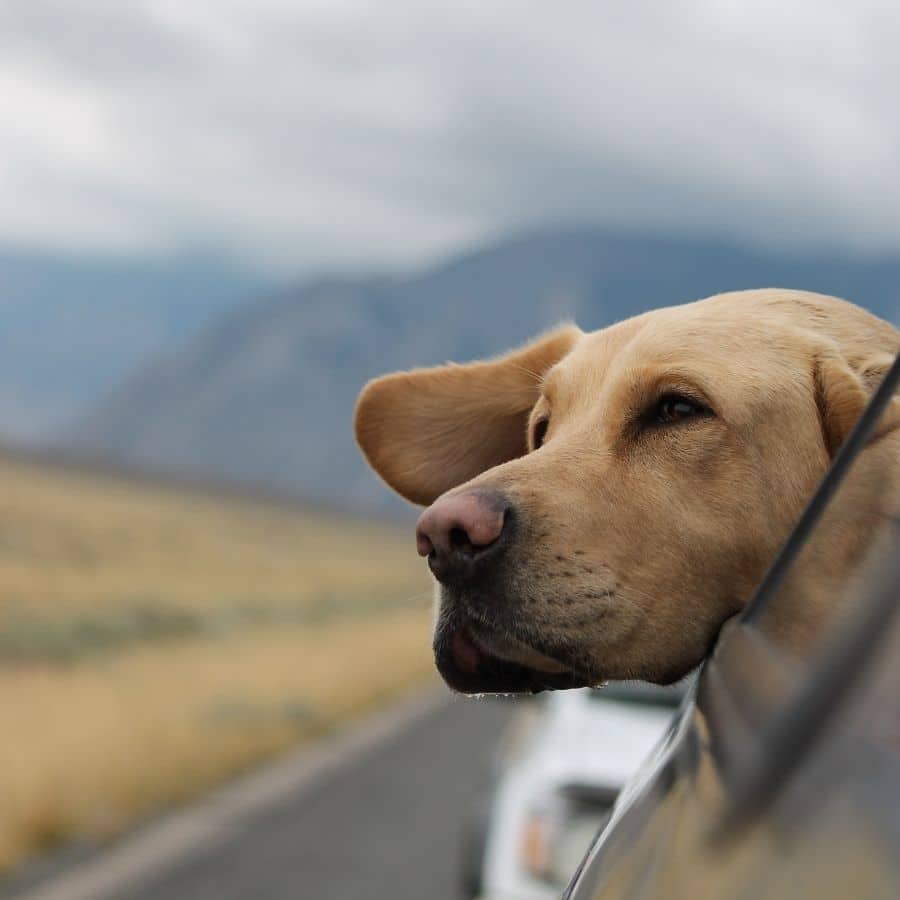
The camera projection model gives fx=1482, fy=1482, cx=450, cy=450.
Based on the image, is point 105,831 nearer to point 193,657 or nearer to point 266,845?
point 266,845

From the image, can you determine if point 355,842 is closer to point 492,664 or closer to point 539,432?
point 539,432

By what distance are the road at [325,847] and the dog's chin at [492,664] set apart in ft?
23.4

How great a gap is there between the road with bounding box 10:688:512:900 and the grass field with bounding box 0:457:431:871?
25.8 inches

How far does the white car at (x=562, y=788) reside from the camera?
236 inches

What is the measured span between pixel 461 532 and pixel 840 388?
0.49 m

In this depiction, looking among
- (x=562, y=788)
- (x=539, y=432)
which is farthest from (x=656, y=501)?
(x=562, y=788)

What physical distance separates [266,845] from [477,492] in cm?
872

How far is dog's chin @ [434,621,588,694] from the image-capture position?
1698 mm

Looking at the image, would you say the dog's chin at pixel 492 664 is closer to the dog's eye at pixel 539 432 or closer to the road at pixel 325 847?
the dog's eye at pixel 539 432

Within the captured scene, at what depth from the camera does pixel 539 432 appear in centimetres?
220

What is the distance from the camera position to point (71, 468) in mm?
104062

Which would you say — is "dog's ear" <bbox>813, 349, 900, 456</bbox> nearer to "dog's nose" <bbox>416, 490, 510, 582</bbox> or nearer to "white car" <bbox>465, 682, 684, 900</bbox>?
"dog's nose" <bbox>416, 490, 510, 582</bbox>

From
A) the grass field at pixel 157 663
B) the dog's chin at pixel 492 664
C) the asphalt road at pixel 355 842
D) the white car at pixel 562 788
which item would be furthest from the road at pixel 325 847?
the dog's chin at pixel 492 664

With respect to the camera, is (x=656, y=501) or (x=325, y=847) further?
(x=325, y=847)
